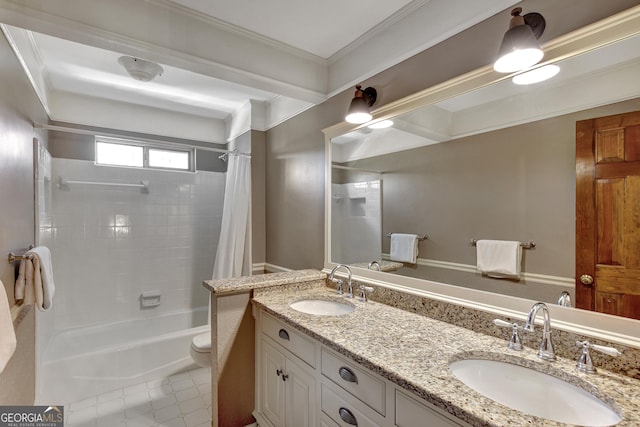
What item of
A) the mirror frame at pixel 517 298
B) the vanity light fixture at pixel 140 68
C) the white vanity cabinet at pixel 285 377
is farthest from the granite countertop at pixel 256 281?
the vanity light fixture at pixel 140 68

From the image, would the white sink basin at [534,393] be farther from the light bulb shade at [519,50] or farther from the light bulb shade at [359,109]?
the light bulb shade at [359,109]

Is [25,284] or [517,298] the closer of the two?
[517,298]

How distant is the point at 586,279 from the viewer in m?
1.11

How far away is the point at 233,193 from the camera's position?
3.08 m

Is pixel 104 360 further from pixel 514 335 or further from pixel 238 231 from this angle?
pixel 514 335

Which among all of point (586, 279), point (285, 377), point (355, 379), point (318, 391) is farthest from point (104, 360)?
point (586, 279)

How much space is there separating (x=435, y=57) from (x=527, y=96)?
0.55m

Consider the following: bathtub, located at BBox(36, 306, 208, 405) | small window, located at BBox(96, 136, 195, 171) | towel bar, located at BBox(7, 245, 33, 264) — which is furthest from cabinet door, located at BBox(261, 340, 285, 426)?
small window, located at BBox(96, 136, 195, 171)

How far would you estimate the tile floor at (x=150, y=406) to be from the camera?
199 centimetres

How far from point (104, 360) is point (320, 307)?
6.05ft

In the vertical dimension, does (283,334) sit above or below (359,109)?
below

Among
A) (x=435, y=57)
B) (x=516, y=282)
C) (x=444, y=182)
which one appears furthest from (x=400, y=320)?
(x=435, y=57)

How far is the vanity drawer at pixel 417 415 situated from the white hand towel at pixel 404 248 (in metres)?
0.84

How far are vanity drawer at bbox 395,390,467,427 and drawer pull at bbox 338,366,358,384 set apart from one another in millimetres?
216
